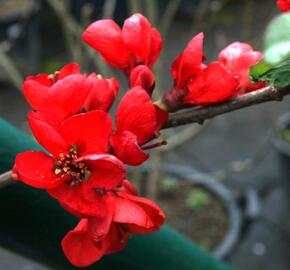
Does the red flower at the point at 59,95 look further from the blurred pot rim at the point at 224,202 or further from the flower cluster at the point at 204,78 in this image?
the blurred pot rim at the point at 224,202

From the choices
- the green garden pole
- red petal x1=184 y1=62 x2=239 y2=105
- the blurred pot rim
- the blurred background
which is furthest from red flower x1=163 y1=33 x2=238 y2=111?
the blurred pot rim

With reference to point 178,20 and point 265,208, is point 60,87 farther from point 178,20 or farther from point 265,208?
point 178,20

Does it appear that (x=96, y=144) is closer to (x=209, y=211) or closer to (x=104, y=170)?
(x=104, y=170)

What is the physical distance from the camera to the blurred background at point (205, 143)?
168 centimetres

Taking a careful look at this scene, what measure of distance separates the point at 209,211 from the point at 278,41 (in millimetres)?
1511

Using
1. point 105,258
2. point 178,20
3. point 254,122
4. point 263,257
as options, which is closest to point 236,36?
point 178,20

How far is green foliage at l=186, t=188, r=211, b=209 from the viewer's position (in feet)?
6.06

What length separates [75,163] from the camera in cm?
31

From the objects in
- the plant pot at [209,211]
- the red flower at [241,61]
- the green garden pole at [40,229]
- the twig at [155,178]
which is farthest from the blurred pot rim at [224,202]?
the red flower at [241,61]

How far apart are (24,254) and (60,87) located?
161 mm

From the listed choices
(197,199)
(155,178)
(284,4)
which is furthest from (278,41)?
(197,199)

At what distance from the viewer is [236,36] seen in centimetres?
318

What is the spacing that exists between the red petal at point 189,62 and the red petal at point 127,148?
2.7 inches

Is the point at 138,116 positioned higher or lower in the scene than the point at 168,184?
higher
